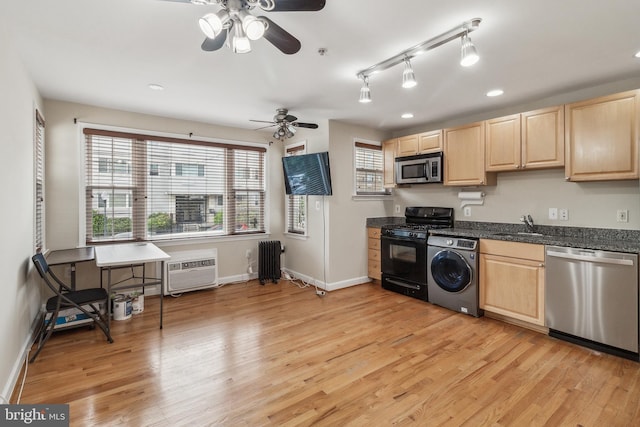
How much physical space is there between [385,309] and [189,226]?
10.0 feet

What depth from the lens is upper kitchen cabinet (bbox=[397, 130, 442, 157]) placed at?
4.27 m

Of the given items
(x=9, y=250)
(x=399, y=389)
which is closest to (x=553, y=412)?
(x=399, y=389)

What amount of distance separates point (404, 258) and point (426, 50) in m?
2.74

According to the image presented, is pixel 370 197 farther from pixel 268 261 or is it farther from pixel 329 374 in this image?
pixel 329 374

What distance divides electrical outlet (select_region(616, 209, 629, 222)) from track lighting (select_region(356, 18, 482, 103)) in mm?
2393

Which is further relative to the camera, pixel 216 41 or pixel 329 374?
pixel 329 374

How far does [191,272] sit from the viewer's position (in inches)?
172

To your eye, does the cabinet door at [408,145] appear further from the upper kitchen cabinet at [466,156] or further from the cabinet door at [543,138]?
the cabinet door at [543,138]

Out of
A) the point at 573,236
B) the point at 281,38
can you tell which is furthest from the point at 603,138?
the point at 281,38

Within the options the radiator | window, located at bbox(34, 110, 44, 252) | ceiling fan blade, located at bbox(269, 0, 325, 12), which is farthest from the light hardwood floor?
ceiling fan blade, located at bbox(269, 0, 325, 12)

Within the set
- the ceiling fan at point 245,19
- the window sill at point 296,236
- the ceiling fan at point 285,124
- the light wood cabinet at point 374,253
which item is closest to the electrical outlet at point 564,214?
the light wood cabinet at point 374,253

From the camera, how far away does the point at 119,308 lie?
3416 millimetres

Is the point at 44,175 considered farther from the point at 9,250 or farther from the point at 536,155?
the point at 536,155

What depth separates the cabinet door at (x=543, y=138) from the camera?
316 centimetres
